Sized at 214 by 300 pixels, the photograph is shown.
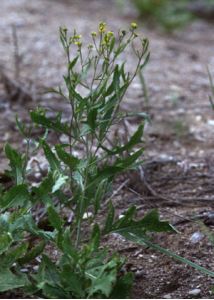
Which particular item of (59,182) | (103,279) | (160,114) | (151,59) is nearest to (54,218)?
(59,182)

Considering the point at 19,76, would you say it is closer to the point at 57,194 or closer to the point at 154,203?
the point at 154,203

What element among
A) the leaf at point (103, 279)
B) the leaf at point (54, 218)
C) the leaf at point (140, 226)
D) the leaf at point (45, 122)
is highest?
the leaf at point (45, 122)

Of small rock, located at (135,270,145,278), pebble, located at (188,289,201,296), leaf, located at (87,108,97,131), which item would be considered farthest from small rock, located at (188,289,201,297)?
leaf, located at (87,108,97,131)

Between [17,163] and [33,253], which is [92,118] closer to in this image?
[17,163]

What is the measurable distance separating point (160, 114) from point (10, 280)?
1.83 m

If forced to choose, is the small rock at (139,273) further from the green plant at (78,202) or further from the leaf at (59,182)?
the leaf at (59,182)

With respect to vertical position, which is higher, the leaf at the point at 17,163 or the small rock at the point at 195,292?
the leaf at the point at 17,163

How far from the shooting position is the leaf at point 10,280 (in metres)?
1.64

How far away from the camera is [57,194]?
176cm

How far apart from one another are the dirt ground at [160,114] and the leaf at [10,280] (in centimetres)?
31

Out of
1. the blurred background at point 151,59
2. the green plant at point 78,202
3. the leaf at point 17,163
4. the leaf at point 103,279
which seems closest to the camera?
the leaf at point 103,279

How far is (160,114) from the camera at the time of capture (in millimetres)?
3344

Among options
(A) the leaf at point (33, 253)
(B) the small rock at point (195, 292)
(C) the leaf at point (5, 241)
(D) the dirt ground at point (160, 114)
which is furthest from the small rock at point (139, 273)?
(C) the leaf at point (5, 241)

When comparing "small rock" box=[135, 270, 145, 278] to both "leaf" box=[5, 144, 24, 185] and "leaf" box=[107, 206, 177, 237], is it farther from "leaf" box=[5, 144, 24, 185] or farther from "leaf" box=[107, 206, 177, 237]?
"leaf" box=[5, 144, 24, 185]
